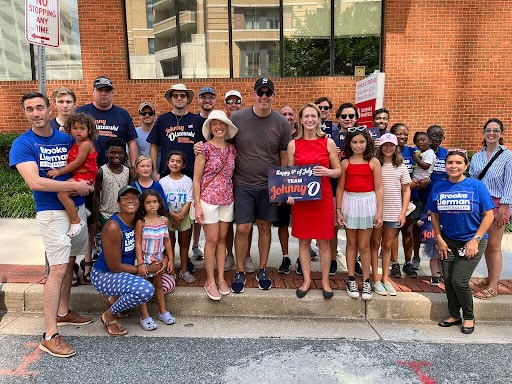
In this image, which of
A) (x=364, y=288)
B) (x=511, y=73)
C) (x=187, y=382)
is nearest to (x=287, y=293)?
(x=364, y=288)

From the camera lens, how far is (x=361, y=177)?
4.12 metres

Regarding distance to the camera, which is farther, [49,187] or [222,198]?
[222,198]

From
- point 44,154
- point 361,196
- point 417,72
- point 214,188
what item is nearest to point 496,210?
point 361,196

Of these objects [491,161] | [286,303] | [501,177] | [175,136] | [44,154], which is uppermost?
[175,136]

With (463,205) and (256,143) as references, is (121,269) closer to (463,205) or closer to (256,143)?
(256,143)

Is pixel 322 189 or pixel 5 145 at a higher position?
pixel 5 145

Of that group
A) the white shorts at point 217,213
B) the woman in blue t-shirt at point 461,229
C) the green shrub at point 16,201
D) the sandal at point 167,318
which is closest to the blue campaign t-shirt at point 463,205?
the woman in blue t-shirt at point 461,229

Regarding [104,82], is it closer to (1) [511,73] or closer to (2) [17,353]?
(2) [17,353]

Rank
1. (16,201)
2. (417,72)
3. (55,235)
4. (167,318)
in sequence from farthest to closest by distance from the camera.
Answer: (417,72) < (16,201) < (167,318) < (55,235)

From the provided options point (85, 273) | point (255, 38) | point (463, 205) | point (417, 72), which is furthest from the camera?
point (255, 38)

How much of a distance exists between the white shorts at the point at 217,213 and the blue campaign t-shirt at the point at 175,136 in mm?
734

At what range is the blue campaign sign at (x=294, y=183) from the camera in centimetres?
403

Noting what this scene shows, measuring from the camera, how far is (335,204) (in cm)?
458

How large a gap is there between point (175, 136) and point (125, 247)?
1483mm
